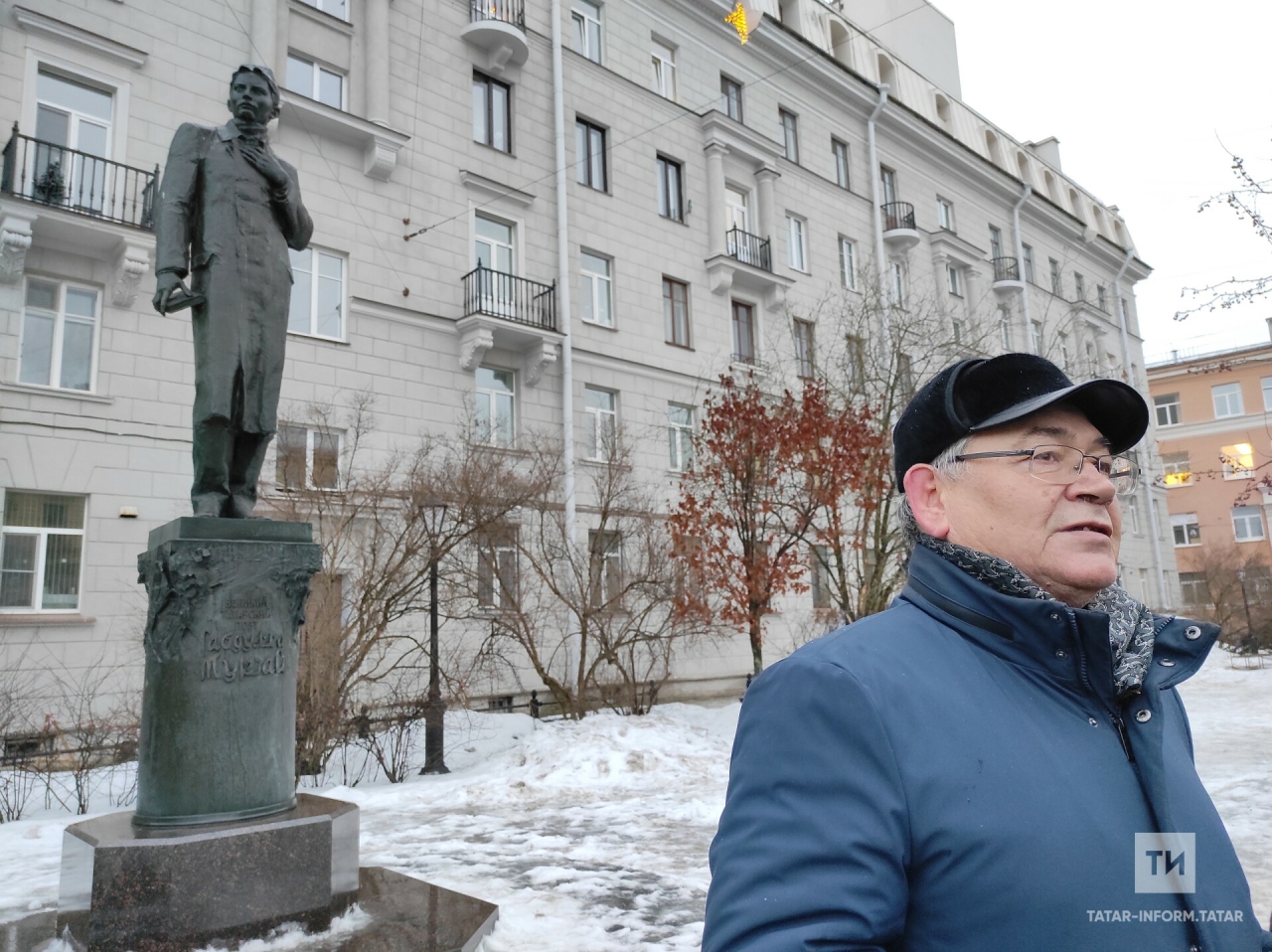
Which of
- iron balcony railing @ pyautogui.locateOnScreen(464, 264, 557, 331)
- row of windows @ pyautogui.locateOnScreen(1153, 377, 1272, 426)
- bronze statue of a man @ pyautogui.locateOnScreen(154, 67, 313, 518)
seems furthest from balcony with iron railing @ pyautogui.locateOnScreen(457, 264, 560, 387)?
row of windows @ pyautogui.locateOnScreen(1153, 377, 1272, 426)

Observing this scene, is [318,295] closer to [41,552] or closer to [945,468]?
[41,552]

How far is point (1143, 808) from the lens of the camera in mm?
1494

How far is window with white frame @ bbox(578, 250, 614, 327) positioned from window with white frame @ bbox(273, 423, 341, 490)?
7.32 metres

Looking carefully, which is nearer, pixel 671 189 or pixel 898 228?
pixel 671 189

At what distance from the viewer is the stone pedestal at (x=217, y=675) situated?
450 centimetres

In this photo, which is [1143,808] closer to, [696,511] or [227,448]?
[227,448]

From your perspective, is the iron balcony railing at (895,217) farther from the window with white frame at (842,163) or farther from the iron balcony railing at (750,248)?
the iron balcony railing at (750,248)

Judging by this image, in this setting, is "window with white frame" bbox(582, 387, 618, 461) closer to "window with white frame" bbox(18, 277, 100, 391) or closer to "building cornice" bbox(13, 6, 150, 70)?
"window with white frame" bbox(18, 277, 100, 391)

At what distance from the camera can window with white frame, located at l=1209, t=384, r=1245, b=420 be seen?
4644cm

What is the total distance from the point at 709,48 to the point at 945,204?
496 inches

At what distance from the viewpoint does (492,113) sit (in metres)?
19.8

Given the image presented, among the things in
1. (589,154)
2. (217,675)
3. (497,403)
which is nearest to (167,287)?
(217,675)

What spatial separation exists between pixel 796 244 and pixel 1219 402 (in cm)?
3388

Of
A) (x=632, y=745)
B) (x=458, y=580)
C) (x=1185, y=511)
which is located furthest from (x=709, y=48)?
(x=1185, y=511)
